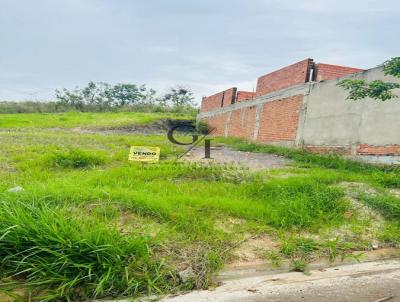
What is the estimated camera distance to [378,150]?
6797 mm

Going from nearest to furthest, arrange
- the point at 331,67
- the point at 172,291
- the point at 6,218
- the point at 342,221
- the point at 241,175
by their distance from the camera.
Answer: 1. the point at 172,291
2. the point at 6,218
3. the point at 342,221
4. the point at 241,175
5. the point at 331,67

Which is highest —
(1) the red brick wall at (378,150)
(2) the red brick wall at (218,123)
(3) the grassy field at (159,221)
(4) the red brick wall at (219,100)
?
(4) the red brick wall at (219,100)

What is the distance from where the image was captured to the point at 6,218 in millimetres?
2826

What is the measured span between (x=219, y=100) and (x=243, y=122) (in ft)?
10.1

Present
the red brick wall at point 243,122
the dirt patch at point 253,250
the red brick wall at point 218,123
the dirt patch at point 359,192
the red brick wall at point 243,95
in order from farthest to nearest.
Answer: the red brick wall at point 218,123 → the red brick wall at point 243,95 → the red brick wall at point 243,122 → the dirt patch at point 359,192 → the dirt patch at point 253,250

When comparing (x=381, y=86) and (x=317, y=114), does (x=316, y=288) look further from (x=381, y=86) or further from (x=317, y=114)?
(x=317, y=114)

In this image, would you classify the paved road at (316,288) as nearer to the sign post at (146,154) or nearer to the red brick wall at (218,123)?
the sign post at (146,154)

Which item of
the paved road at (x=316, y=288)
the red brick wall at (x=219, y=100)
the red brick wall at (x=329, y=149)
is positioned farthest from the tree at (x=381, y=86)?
the red brick wall at (x=219, y=100)

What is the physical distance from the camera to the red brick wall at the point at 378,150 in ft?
21.2

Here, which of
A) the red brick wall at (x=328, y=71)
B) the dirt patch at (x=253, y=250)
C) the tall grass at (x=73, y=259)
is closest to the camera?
the tall grass at (x=73, y=259)

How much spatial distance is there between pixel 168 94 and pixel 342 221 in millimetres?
28377

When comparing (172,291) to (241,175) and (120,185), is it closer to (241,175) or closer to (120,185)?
(120,185)

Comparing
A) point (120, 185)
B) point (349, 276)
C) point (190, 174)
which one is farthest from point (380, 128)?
point (120, 185)

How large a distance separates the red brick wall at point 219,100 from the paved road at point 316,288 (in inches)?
449
